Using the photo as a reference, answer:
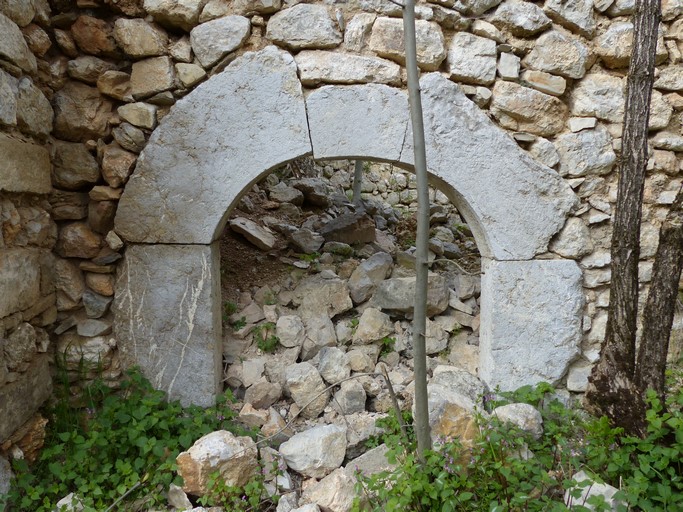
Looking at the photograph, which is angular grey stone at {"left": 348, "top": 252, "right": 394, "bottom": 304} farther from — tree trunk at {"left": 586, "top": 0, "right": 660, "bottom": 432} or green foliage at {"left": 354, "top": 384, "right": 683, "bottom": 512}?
tree trunk at {"left": 586, "top": 0, "right": 660, "bottom": 432}

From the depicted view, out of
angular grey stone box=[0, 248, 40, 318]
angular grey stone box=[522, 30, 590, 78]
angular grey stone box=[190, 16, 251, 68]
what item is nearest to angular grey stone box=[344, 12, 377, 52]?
angular grey stone box=[190, 16, 251, 68]

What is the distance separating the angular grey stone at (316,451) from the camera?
2.32 metres

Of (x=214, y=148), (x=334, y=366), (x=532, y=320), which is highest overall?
(x=214, y=148)

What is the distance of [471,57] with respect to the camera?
8.01 ft

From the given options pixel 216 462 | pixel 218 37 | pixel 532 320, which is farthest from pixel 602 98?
pixel 216 462

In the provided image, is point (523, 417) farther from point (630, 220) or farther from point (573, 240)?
point (630, 220)

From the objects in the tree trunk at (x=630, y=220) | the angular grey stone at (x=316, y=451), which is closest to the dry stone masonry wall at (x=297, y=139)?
the tree trunk at (x=630, y=220)

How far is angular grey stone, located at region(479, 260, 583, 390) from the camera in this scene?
2.50 m

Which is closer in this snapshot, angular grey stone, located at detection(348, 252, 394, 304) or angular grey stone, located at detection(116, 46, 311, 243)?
angular grey stone, located at detection(116, 46, 311, 243)

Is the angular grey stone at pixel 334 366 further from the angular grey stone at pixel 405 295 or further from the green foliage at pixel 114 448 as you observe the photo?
the green foliage at pixel 114 448

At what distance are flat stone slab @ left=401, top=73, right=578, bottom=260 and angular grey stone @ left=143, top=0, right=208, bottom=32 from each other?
1211mm

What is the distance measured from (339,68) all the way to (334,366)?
1.68 meters

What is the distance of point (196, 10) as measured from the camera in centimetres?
237

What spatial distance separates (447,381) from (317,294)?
1.05 metres
